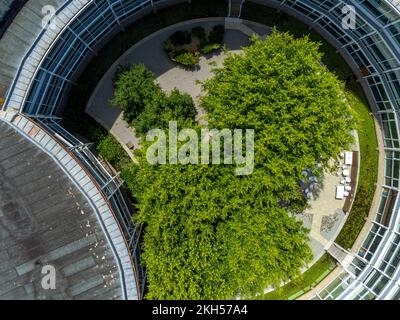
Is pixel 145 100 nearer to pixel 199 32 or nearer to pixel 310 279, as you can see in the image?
pixel 199 32

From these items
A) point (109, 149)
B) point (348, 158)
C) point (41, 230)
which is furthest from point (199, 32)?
point (41, 230)

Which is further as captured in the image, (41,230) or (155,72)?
(155,72)

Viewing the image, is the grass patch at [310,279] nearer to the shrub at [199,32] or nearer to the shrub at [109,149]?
the shrub at [109,149]

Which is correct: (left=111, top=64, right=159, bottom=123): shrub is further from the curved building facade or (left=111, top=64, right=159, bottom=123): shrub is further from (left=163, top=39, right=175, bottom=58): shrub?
the curved building facade

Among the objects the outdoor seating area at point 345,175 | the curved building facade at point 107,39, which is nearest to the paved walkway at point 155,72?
the curved building facade at point 107,39

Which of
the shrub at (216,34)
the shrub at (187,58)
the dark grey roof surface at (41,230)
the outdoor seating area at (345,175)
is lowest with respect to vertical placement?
the dark grey roof surface at (41,230)
